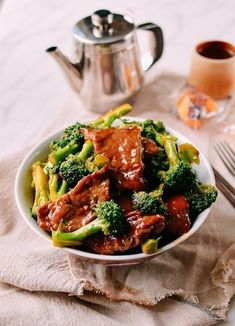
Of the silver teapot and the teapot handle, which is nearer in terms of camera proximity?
the silver teapot

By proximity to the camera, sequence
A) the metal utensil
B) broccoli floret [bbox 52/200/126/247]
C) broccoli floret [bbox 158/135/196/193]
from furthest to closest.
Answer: the metal utensil < broccoli floret [bbox 158/135/196/193] < broccoli floret [bbox 52/200/126/247]

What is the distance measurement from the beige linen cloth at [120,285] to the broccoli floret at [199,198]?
0.22m

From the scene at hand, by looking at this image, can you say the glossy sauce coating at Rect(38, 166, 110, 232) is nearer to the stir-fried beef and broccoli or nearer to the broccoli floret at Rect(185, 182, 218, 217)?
the stir-fried beef and broccoli

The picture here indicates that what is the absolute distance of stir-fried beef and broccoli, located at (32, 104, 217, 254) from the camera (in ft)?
4.34

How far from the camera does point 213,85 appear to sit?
7.16 feet

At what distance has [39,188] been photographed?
4.94ft

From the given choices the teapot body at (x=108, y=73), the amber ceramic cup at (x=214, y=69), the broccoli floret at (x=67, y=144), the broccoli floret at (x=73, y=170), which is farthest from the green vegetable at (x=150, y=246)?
the amber ceramic cup at (x=214, y=69)

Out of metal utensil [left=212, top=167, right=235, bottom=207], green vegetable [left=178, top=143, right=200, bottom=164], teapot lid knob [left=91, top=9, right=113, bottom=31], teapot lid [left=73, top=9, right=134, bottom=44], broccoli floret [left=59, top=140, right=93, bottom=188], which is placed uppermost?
teapot lid knob [left=91, top=9, right=113, bottom=31]

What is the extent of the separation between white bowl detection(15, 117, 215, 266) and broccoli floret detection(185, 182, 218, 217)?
2 centimetres

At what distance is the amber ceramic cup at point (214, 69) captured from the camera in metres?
2.11

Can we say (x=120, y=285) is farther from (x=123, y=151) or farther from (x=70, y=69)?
(x=70, y=69)

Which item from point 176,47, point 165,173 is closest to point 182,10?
point 176,47

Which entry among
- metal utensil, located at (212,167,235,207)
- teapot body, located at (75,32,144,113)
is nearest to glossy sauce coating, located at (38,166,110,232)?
metal utensil, located at (212,167,235,207)

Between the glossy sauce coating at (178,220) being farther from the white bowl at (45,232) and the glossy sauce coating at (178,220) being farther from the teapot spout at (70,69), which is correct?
the teapot spout at (70,69)
